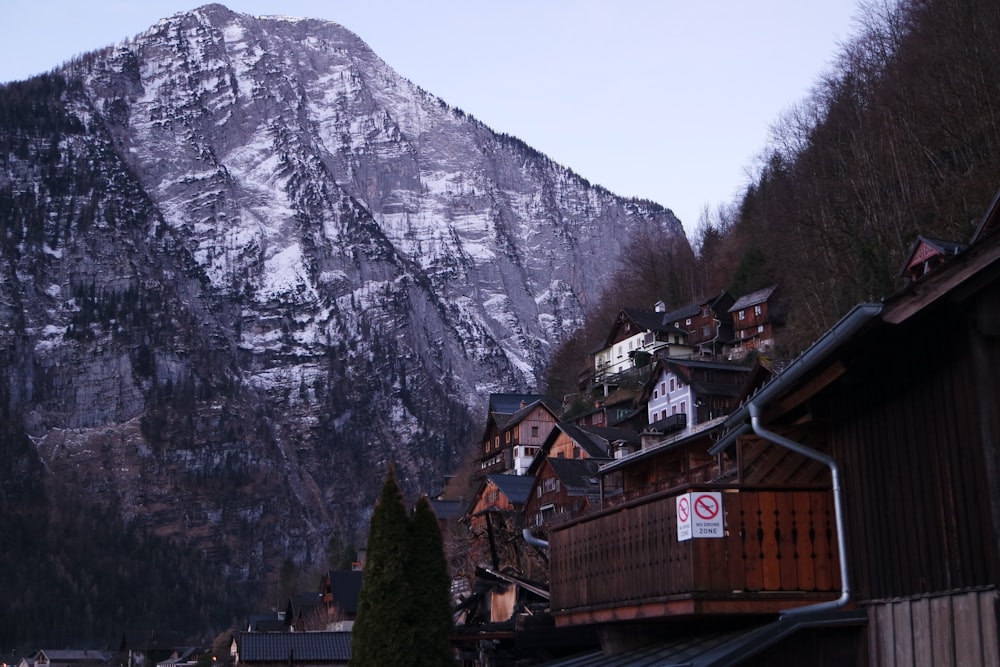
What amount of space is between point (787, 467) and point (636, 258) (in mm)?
93377

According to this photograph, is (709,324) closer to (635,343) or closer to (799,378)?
(635,343)

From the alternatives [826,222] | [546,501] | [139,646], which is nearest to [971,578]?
[826,222]

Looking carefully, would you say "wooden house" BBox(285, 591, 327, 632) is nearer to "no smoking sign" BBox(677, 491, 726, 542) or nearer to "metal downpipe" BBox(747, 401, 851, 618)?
"no smoking sign" BBox(677, 491, 726, 542)

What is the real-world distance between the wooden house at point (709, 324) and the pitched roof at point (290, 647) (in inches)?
1419

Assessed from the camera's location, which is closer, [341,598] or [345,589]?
[341,598]

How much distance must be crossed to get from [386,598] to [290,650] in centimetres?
2590

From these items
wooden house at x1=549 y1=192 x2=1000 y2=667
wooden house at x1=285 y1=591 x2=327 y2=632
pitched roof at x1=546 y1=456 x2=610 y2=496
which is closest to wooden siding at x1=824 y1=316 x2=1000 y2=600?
wooden house at x1=549 y1=192 x2=1000 y2=667

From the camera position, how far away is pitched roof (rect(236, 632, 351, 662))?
4919 centimetres

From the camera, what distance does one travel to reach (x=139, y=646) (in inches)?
4783

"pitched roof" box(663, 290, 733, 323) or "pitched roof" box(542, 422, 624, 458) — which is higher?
"pitched roof" box(663, 290, 733, 323)

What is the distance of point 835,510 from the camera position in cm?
1110

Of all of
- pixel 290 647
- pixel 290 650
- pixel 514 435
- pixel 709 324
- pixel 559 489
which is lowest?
pixel 290 650

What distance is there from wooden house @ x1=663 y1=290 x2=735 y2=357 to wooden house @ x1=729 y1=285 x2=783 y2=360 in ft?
14.0

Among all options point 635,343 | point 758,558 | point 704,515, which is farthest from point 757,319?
point 704,515
